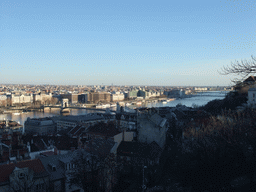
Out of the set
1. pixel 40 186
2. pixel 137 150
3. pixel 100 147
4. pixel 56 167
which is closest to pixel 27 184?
pixel 40 186

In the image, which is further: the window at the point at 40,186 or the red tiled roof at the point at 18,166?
the window at the point at 40,186

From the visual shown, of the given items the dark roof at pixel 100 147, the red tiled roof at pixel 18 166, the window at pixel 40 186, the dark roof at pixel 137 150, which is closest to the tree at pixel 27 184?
the window at pixel 40 186

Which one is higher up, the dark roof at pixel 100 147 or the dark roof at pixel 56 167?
the dark roof at pixel 100 147

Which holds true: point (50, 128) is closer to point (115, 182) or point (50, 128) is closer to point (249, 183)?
point (115, 182)

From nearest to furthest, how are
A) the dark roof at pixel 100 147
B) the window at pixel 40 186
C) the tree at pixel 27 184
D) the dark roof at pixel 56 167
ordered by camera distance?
the tree at pixel 27 184, the window at pixel 40 186, the dark roof at pixel 56 167, the dark roof at pixel 100 147

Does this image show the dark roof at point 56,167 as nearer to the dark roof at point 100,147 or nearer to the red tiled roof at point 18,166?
the red tiled roof at point 18,166

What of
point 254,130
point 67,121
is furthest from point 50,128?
point 254,130

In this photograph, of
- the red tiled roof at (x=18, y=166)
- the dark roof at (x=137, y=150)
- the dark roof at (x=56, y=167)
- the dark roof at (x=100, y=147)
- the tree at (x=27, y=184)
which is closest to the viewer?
the tree at (x=27, y=184)

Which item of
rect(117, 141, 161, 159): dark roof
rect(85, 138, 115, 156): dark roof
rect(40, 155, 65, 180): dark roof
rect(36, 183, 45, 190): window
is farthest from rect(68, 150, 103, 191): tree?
rect(117, 141, 161, 159): dark roof
